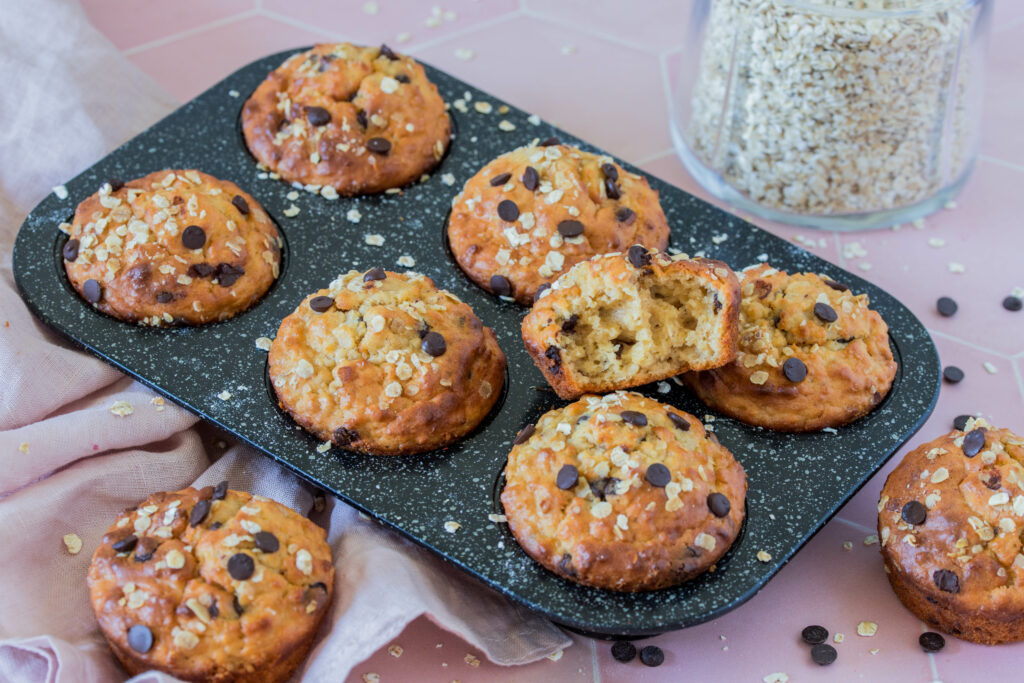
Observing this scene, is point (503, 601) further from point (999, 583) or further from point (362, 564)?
point (999, 583)

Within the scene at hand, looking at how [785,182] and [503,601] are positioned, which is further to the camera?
[785,182]

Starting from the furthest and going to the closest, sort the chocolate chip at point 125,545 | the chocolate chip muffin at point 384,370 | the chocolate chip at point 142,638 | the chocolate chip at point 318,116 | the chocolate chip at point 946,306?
the chocolate chip at point 946,306 → the chocolate chip at point 318,116 → the chocolate chip muffin at point 384,370 → the chocolate chip at point 125,545 → the chocolate chip at point 142,638

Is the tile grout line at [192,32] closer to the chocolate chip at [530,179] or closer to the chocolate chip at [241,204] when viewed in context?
the chocolate chip at [241,204]

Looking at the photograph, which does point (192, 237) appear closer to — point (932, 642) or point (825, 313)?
point (825, 313)

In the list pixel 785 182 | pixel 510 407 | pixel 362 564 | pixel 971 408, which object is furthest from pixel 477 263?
pixel 971 408

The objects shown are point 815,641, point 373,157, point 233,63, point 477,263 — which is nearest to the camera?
point 815,641

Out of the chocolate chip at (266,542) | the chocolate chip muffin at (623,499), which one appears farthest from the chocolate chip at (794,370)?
the chocolate chip at (266,542)

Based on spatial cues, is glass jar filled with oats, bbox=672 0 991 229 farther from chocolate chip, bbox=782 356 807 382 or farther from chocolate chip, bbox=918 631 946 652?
chocolate chip, bbox=918 631 946 652
